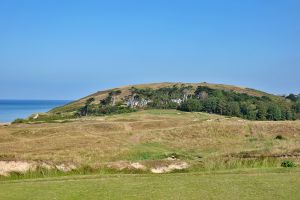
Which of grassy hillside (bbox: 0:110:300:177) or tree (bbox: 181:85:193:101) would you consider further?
tree (bbox: 181:85:193:101)

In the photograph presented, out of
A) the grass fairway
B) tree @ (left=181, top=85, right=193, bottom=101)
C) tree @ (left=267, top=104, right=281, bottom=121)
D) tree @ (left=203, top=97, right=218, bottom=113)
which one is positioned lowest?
the grass fairway

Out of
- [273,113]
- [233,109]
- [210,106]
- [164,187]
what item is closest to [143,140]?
[164,187]

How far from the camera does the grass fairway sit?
14930 mm

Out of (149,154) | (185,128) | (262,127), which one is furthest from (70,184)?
(262,127)

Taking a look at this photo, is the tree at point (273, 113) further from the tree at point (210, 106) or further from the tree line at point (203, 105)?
the tree at point (210, 106)

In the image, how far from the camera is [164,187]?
16156 millimetres

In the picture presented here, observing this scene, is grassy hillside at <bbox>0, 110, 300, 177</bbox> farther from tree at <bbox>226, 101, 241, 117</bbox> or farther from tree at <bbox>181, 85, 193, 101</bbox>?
tree at <bbox>181, 85, 193, 101</bbox>

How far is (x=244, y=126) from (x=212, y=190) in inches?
2395

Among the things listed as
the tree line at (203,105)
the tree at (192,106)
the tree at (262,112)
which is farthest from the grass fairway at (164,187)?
the tree at (262,112)

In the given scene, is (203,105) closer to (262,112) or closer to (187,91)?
(262,112)

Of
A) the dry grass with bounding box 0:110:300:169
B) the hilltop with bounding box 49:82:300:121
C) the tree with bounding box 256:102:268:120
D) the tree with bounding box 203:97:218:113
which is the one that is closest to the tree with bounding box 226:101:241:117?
the hilltop with bounding box 49:82:300:121

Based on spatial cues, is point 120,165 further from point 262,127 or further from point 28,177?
point 262,127

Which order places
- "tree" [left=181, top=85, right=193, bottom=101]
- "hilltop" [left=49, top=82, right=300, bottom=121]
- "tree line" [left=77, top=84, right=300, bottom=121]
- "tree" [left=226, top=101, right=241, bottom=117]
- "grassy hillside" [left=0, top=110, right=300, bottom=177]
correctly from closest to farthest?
"grassy hillside" [left=0, top=110, right=300, bottom=177] < "tree" [left=226, top=101, right=241, bottom=117] < "tree line" [left=77, top=84, right=300, bottom=121] < "hilltop" [left=49, top=82, right=300, bottom=121] < "tree" [left=181, top=85, right=193, bottom=101]

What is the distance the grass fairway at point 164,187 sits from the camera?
49.0 ft
